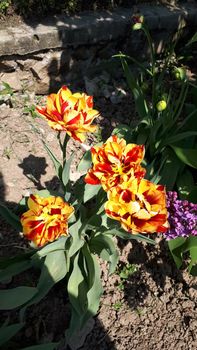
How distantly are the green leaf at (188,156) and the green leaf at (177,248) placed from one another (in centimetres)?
40

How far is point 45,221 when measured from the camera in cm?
139

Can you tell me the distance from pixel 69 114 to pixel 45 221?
398mm

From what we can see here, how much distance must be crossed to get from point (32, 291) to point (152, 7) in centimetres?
267

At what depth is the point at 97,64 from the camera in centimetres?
320

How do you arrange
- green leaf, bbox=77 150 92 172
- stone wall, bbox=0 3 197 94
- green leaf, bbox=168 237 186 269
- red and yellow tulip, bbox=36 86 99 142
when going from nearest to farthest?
red and yellow tulip, bbox=36 86 99 142 → green leaf, bbox=168 237 186 269 → green leaf, bbox=77 150 92 172 → stone wall, bbox=0 3 197 94

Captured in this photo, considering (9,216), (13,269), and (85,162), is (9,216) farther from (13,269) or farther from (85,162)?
(85,162)

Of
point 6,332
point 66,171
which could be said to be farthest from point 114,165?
point 6,332

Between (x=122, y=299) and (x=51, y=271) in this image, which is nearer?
(x=51, y=271)

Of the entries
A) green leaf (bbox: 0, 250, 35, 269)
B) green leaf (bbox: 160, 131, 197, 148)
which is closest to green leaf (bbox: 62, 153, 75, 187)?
green leaf (bbox: 0, 250, 35, 269)

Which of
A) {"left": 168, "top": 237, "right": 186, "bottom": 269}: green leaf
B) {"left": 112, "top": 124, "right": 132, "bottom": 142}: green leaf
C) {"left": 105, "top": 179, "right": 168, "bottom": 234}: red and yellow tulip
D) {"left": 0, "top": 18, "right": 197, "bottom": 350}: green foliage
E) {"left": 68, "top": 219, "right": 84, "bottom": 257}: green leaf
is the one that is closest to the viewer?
{"left": 105, "top": 179, "right": 168, "bottom": 234}: red and yellow tulip

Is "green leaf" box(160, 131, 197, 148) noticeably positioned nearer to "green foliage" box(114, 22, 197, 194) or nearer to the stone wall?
"green foliage" box(114, 22, 197, 194)

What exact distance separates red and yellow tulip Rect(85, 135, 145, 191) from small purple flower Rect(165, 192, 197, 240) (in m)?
0.52

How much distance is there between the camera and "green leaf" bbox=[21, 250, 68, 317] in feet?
5.71

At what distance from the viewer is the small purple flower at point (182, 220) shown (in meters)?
1.84
